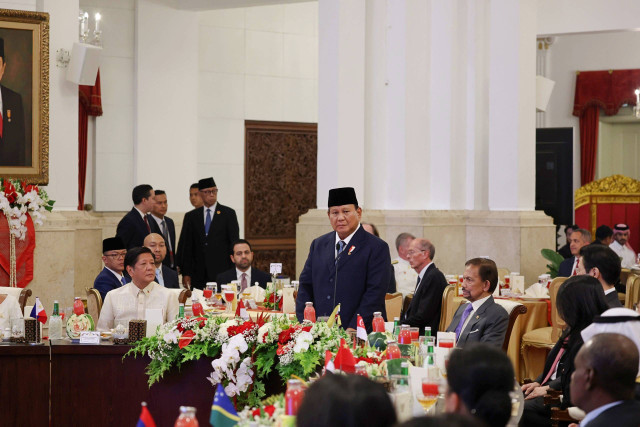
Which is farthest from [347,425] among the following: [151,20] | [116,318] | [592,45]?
[592,45]

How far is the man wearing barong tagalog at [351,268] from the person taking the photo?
537 cm

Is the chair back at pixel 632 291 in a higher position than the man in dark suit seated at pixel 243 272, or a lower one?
lower

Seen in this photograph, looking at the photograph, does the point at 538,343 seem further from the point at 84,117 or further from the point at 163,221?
the point at 84,117

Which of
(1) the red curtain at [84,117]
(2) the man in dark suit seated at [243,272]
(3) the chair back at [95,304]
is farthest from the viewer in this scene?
(1) the red curtain at [84,117]

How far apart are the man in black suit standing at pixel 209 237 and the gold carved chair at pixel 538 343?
3.34m

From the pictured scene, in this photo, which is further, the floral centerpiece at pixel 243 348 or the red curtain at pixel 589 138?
the red curtain at pixel 589 138

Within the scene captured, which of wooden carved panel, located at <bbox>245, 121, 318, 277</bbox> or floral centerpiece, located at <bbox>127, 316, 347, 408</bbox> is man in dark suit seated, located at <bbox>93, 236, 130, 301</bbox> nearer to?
floral centerpiece, located at <bbox>127, 316, 347, 408</bbox>

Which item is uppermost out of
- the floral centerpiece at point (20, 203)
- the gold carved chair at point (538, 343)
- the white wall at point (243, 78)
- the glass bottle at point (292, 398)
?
the white wall at point (243, 78)

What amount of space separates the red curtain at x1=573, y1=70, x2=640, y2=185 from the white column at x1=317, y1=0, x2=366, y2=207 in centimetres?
782

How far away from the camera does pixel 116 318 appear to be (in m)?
5.96

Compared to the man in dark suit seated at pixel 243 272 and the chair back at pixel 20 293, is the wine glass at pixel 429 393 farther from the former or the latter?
the man in dark suit seated at pixel 243 272

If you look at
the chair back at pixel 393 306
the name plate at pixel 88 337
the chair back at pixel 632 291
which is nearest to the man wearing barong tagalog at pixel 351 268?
the name plate at pixel 88 337

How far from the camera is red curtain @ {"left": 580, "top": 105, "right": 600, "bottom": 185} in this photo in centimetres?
1661

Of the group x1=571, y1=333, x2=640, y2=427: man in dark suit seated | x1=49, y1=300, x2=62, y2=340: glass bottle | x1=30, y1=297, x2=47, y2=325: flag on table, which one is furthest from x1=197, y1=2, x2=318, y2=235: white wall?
x1=571, y1=333, x2=640, y2=427: man in dark suit seated
